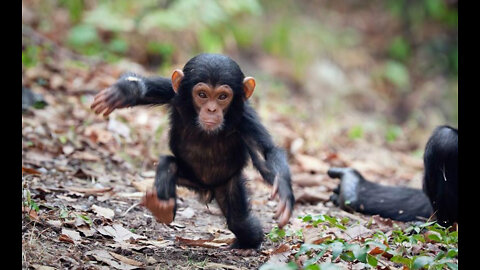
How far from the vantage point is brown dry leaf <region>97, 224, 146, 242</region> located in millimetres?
4734

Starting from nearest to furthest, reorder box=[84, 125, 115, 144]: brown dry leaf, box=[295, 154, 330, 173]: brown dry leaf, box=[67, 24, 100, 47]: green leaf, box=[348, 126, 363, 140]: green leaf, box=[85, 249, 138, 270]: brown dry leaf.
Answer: box=[85, 249, 138, 270]: brown dry leaf < box=[84, 125, 115, 144]: brown dry leaf < box=[295, 154, 330, 173]: brown dry leaf < box=[348, 126, 363, 140]: green leaf < box=[67, 24, 100, 47]: green leaf

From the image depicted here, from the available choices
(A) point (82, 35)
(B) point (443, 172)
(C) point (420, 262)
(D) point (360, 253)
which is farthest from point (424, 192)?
(A) point (82, 35)

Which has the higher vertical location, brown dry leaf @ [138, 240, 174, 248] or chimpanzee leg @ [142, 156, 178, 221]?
chimpanzee leg @ [142, 156, 178, 221]

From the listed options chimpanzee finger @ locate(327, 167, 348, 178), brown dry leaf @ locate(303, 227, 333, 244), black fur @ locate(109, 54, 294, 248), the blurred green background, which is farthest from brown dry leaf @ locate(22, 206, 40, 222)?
the blurred green background

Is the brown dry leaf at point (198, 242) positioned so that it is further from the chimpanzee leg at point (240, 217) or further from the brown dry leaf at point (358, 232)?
the brown dry leaf at point (358, 232)

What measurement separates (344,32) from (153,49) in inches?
218

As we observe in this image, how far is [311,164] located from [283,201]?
13.1 feet

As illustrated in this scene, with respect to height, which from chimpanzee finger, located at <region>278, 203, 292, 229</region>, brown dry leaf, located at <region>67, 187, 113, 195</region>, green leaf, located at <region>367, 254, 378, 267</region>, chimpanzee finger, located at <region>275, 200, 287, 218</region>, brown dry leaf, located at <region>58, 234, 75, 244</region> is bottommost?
brown dry leaf, located at <region>58, 234, 75, 244</region>

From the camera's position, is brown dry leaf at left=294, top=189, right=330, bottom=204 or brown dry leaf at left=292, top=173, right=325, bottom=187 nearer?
brown dry leaf at left=294, top=189, right=330, bottom=204

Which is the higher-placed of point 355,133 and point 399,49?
point 399,49

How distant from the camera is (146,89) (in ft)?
16.5

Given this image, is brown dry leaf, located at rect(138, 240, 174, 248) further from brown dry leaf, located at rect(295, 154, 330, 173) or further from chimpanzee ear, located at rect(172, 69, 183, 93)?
brown dry leaf, located at rect(295, 154, 330, 173)

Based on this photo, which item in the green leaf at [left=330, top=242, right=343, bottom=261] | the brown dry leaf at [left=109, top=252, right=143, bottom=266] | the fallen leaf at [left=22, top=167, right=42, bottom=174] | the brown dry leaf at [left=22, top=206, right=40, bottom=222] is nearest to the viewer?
the green leaf at [left=330, top=242, right=343, bottom=261]

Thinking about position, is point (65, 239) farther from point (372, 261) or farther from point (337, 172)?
point (337, 172)
